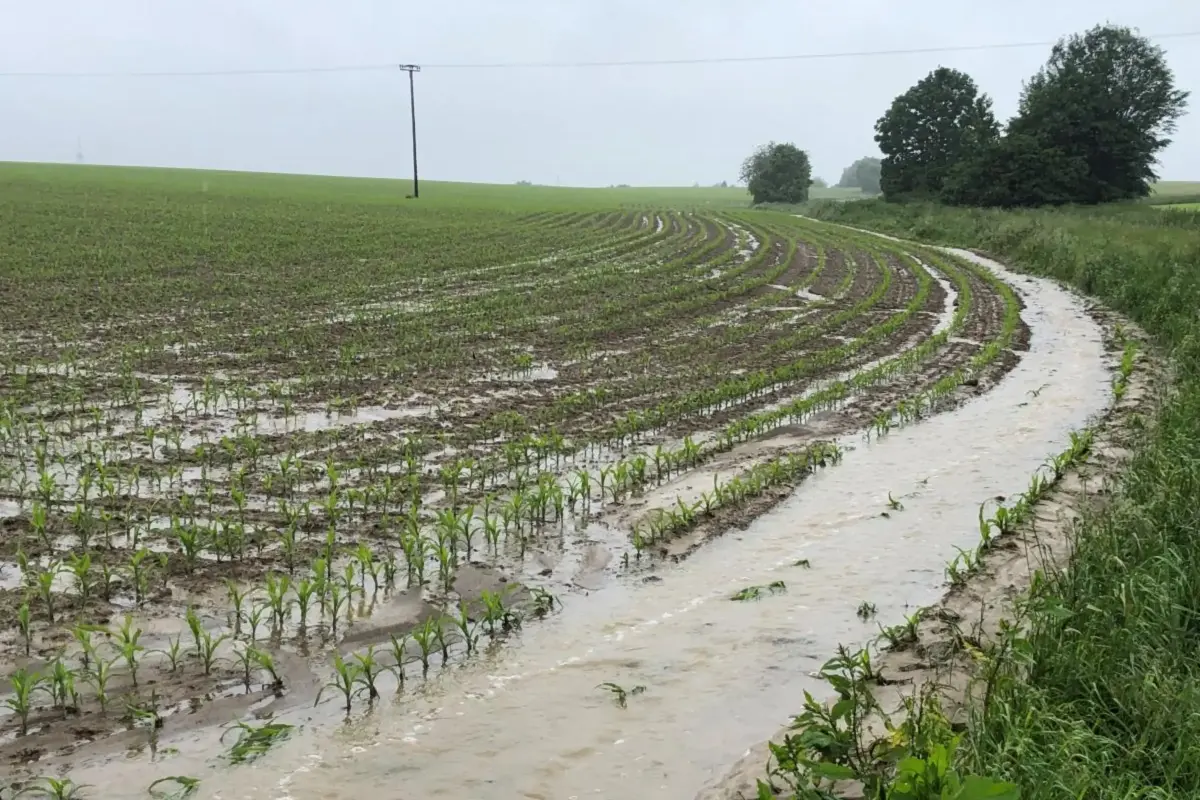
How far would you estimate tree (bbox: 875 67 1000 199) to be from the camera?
65.8 m

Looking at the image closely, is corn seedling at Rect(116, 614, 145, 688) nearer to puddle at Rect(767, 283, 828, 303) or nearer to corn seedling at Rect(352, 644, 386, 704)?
corn seedling at Rect(352, 644, 386, 704)

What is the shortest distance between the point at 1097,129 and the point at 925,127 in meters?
15.9

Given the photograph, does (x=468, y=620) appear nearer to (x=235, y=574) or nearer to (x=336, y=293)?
(x=235, y=574)

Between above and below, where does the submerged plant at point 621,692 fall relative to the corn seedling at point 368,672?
below

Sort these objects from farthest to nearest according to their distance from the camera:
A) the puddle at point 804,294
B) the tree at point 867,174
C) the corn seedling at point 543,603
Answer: the tree at point 867,174
the puddle at point 804,294
the corn seedling at point 543,603

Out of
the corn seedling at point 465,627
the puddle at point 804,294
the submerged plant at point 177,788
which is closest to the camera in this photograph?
the submerged plant at point 177,788

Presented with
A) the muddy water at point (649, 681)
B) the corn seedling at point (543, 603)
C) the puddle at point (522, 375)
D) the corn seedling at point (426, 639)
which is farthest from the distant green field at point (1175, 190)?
the corn seedling at point (426, 639)

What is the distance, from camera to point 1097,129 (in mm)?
52094

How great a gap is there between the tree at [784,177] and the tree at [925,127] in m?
18.0

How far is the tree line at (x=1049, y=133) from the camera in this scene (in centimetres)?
5131

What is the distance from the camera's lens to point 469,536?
625 cm

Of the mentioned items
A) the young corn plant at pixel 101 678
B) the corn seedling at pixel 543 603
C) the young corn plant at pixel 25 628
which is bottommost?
the corn seedling at pixel 543 603

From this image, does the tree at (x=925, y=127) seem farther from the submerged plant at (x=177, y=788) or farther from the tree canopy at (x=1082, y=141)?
the submerged plant at (x=177, y=788)

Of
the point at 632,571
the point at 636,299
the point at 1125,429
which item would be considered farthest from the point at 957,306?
the point at 632,571
